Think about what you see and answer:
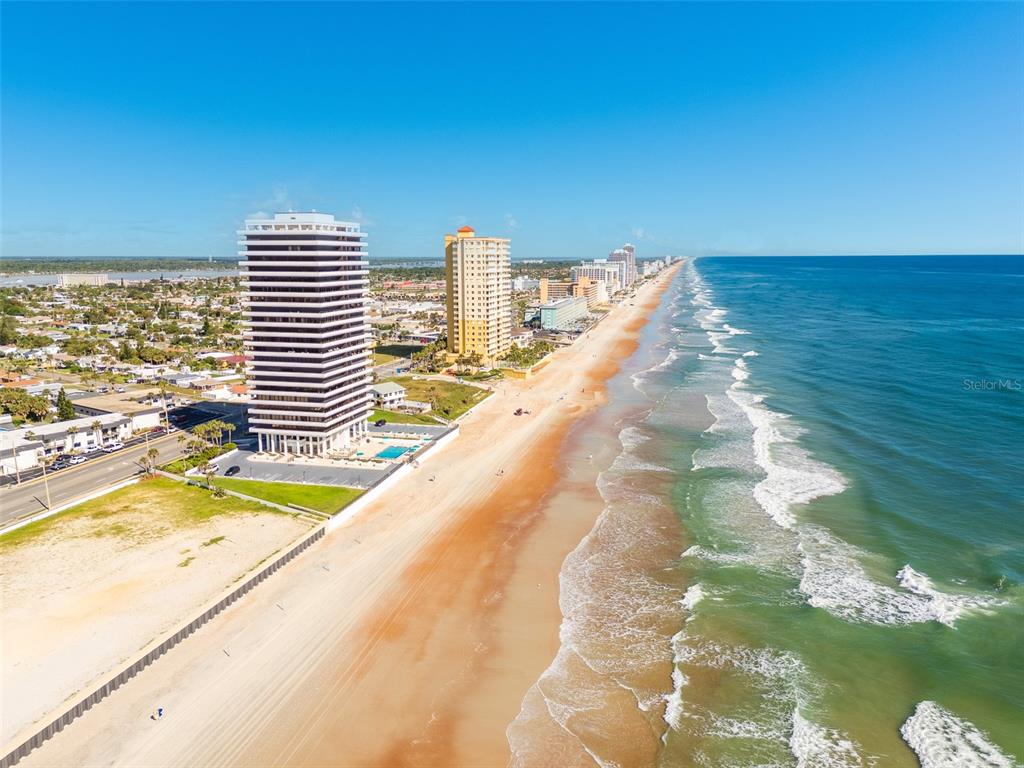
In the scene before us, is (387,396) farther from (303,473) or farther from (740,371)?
(740,371)

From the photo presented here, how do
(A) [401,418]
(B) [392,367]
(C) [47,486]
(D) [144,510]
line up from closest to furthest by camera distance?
(D) [144,510], (C) [47,486], (A) [401,418], (B) [392,367]

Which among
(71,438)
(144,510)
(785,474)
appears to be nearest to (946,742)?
(785,474)

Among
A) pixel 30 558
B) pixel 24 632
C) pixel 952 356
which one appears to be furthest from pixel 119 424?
pixel 952 356

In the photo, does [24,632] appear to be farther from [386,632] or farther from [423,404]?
[423,404]

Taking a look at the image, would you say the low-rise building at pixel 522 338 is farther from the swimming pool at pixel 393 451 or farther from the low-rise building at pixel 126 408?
the low-rise building at pixel 126 408

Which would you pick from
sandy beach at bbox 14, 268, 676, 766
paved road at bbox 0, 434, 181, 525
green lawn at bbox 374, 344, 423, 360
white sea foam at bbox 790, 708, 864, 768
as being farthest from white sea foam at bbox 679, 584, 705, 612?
green lawn at bbox 374, 344, 423, 360

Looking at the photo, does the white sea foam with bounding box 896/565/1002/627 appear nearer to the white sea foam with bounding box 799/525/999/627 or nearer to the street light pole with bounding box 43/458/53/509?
the white sea foam with bounding box 799/525/999/627
